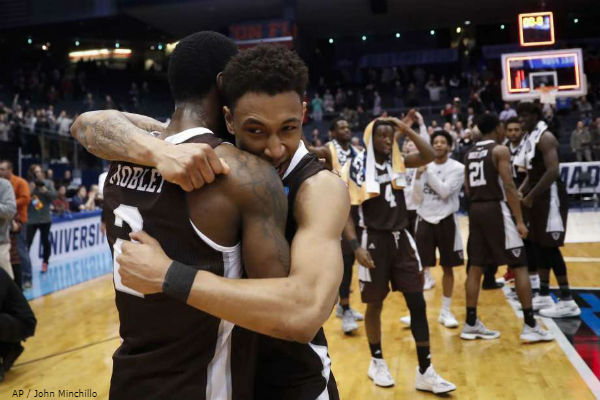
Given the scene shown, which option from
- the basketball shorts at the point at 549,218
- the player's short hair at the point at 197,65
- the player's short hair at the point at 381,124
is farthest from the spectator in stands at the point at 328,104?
the player's short hair at the point at 197,65

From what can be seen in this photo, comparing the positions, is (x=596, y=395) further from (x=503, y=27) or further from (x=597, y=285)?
(x=503, y=27)

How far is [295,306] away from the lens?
1479 mm

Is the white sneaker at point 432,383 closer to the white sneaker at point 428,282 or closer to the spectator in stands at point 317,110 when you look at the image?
the white sneaker at point 428,282

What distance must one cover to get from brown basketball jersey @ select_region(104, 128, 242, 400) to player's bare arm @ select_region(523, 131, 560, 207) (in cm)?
507

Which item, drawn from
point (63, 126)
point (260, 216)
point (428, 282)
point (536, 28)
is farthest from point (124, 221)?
point (536, 28)

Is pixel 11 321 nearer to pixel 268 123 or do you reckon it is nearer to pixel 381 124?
pixel 381 124

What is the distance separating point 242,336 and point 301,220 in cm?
37

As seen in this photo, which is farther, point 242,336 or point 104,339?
point 104,339

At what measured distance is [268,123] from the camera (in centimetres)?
161

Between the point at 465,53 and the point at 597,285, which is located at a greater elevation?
the point at 465,53

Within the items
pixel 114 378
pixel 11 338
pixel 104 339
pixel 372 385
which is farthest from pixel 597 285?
pixel 114 378

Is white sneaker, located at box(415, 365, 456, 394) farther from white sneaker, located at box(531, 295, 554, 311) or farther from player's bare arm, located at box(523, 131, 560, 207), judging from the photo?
player's bare arm, located at box(523, 131, 560, 207)

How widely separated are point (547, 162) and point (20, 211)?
6.32m

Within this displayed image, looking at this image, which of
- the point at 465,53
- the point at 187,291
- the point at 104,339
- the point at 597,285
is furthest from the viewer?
the point at 465,53
